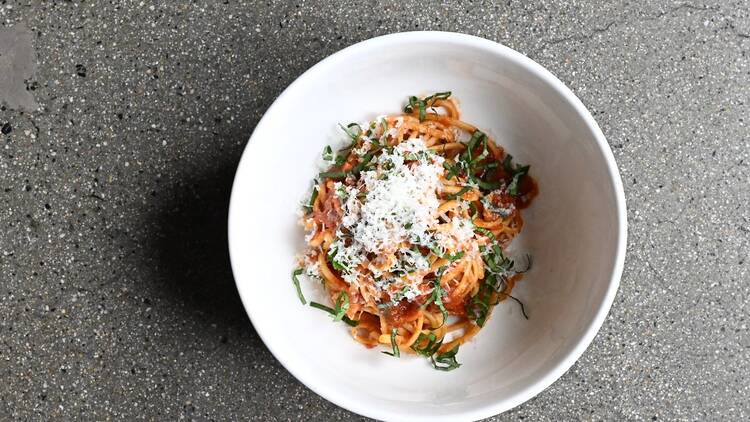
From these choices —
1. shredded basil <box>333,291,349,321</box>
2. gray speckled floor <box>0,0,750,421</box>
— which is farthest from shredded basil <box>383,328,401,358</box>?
gray speckled floor <box>0,0,750,421</box>

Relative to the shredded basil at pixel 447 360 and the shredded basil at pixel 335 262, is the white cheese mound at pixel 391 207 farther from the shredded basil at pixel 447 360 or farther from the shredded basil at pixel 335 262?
the shredded basil at pixel 447 360

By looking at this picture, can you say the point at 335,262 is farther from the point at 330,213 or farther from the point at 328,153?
the point at 328,153

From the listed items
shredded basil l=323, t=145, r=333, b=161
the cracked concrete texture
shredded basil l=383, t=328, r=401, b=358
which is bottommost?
shredded basil l=383, t=328, r=401, b=358

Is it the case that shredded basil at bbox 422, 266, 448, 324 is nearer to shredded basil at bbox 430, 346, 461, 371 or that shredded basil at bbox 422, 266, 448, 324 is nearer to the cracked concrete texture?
shredded basil at bbox 430, 346, 461, 371

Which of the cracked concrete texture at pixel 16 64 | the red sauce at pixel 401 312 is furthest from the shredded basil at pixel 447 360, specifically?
the cracked concrete texture at pixel 16 64

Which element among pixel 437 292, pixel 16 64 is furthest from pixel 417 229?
pixel 16 64

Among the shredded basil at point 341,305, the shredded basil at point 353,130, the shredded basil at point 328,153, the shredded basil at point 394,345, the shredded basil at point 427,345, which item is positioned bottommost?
the shredded basil at point 427,345
